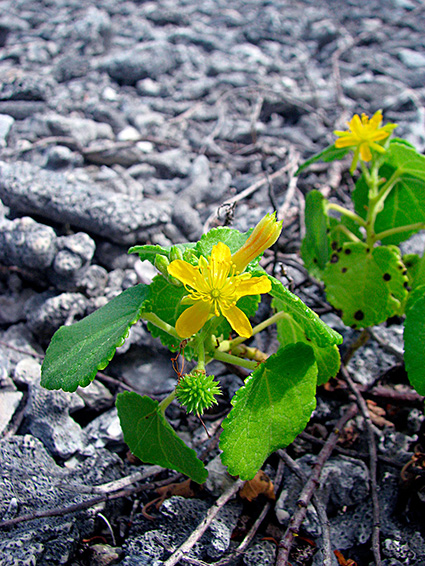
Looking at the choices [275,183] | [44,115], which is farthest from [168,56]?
[275,183]

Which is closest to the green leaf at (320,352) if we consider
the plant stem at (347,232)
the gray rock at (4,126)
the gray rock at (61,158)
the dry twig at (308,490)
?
the dry twig at (308,490)

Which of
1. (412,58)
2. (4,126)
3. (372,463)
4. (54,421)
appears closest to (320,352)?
(372,463)

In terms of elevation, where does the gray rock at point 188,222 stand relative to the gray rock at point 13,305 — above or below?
above

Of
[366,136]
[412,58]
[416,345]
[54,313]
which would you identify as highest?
[412,58]

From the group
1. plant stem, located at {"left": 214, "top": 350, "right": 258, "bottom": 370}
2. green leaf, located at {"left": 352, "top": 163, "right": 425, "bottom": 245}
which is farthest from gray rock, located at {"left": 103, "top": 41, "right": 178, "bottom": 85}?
plant stem, located at {"left": 214, "top": 350, "right": 258, "bottom": 370}

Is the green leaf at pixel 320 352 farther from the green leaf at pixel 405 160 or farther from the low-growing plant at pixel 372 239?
the green leaf at pixel 405 160

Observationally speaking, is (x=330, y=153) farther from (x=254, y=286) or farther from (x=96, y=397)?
(x=96, y=397)
